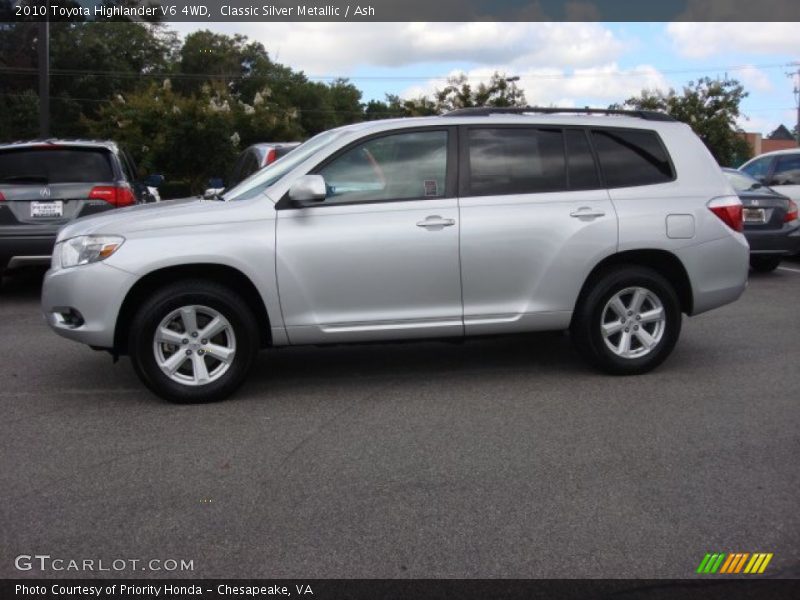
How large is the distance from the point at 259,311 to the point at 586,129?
2.72 meters

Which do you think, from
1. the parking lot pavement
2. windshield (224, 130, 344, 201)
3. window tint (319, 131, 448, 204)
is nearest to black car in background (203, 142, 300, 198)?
windshield (224, 130, 344, 201)

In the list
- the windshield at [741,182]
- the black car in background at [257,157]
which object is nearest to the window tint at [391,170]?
the black car in background at [257,157]

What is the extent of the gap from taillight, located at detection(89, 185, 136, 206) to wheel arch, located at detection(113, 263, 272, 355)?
4.07 metres

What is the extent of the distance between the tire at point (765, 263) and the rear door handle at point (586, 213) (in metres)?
6.97

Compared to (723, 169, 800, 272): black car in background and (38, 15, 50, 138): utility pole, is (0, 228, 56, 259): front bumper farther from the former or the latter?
(38, 15, 50, 138): utility pole

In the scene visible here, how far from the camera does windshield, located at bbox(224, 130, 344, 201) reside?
640cm

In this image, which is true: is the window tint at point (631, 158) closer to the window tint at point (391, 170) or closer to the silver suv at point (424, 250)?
the silver suv at point (424, 250)

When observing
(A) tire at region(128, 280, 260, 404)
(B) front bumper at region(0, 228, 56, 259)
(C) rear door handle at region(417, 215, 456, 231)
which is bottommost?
(A) tire at region(128, 280, 260, 404)

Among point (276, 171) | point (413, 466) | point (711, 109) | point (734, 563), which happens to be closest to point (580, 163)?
point (276, 171)

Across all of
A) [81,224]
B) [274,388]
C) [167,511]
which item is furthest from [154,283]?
[167,511]

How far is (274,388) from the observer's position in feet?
21.2
